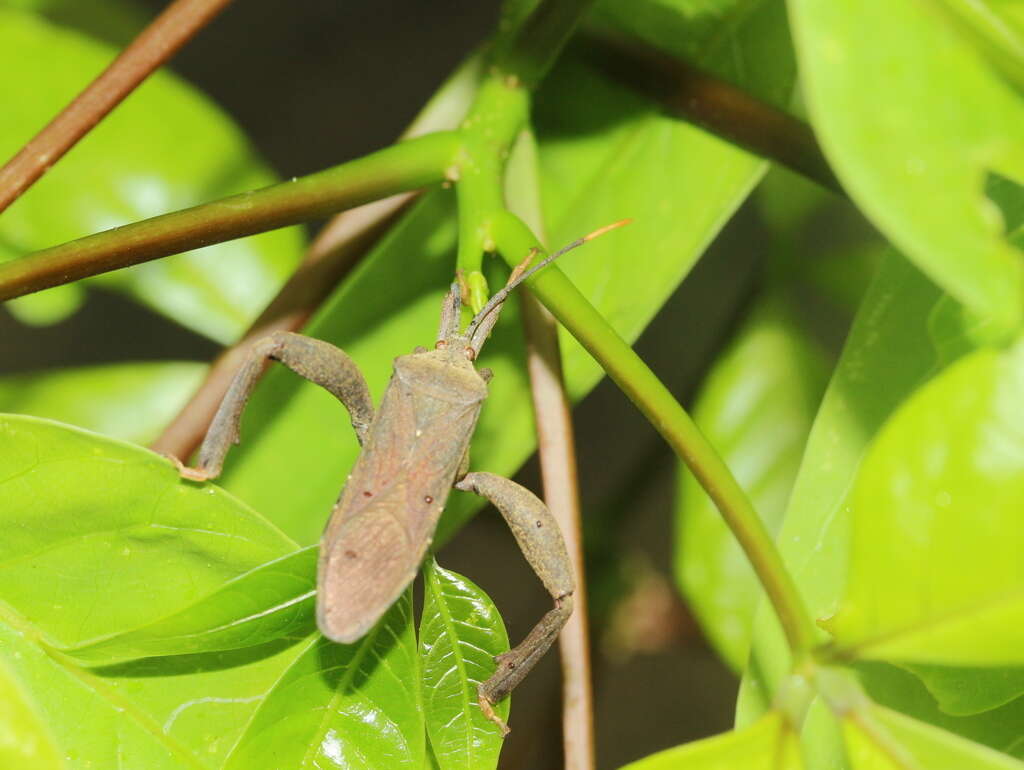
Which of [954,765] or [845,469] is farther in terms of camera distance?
[845,469]

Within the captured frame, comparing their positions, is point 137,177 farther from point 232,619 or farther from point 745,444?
point 745,444

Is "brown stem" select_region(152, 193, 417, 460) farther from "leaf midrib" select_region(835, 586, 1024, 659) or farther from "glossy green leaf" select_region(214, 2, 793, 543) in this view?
"leaf midrib" select_region(835, 586, 1024, 659)

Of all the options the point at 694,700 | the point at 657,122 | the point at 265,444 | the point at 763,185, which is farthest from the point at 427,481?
the point at 694,700

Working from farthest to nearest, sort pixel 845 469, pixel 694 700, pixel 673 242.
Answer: pixel 694 700 → pixel 673 242 → pixel 845 469

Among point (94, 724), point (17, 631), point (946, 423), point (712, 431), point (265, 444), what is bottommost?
point (946, 423)

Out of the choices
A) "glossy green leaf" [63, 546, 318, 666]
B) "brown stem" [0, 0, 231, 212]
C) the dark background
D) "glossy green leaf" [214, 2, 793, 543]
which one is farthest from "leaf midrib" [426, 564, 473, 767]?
the dark background

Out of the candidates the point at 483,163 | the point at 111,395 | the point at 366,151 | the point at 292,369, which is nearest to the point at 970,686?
the point at 483,163

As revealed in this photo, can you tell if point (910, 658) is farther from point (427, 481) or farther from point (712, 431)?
point (712, 431)

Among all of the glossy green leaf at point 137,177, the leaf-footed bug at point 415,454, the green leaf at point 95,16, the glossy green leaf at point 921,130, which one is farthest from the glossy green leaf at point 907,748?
the green leaf at point 95,16
